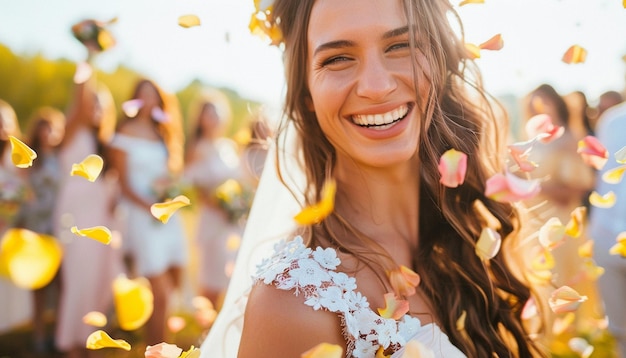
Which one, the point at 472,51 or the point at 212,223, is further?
the point at 212,223

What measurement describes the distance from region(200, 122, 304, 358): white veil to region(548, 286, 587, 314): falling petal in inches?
33.0

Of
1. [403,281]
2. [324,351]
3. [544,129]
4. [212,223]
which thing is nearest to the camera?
[324,351]

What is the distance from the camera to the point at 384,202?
208 cm

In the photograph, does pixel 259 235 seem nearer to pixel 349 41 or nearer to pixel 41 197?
pixel 349 41

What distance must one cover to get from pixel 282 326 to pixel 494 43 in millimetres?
945

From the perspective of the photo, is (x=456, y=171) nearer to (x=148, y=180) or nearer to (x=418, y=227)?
(x=418, y=227)

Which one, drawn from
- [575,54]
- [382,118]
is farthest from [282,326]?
[575,54]

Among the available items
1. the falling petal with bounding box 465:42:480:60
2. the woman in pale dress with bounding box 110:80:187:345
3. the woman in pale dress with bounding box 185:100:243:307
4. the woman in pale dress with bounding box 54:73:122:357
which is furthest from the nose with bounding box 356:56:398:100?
the woman in pale dress with bounding box 185:100:243:307

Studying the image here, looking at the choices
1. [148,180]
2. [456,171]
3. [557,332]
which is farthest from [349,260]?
[148,180]

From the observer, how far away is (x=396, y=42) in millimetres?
1817

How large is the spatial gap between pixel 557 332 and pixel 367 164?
118 cm

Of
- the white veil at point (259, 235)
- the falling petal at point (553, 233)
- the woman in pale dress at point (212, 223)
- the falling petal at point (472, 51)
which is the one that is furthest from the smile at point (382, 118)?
the woman in pale dress at point (212, 223)

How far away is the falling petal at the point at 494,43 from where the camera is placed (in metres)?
1.85

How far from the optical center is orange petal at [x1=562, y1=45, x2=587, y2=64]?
194 cm
